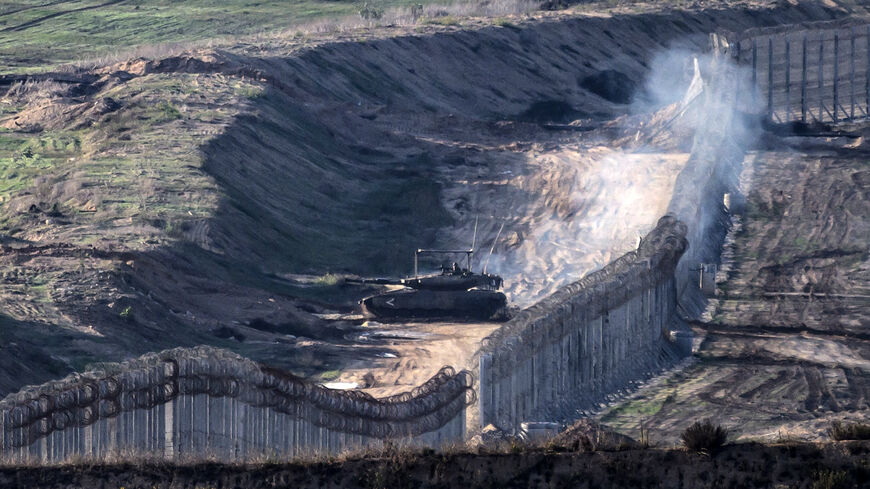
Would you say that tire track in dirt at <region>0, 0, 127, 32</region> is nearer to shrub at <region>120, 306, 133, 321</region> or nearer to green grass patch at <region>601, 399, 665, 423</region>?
shrub at <region>120, 306, 133, 321</region>

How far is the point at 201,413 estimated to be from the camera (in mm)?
19594

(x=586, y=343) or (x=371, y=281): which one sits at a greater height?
(x=586, y=343)

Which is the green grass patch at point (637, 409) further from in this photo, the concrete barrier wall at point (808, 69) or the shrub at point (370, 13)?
the shrub at point (370, 13)

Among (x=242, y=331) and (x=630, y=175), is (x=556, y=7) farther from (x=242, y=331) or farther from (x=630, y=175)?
(x=242, y=331)

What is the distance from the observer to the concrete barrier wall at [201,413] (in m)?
18.8

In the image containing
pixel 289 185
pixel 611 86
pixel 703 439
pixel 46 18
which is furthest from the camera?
pixel 46 18

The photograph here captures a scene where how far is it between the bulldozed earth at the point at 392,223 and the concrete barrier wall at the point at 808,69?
4136 mm

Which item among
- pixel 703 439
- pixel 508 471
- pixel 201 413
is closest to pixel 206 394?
pixel 201 413

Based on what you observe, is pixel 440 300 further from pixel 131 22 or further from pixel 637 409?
pixel 131 22

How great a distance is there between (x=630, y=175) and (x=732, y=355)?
61.6 ft

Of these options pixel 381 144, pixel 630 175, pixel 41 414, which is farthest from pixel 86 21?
pixel 41 414

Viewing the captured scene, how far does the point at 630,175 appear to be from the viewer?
4891 centimetres

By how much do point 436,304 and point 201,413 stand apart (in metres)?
17.6

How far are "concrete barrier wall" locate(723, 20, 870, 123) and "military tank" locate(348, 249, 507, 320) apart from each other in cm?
2299
